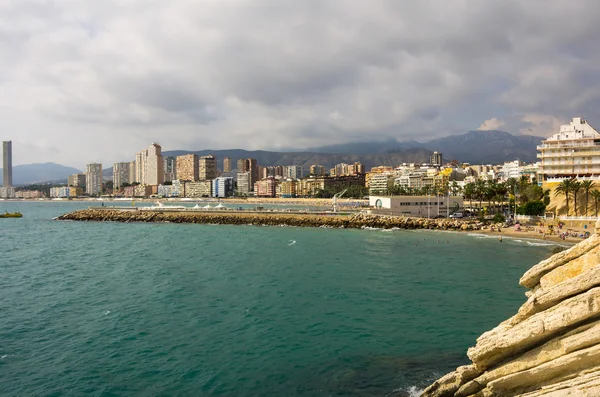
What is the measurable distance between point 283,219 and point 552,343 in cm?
7128

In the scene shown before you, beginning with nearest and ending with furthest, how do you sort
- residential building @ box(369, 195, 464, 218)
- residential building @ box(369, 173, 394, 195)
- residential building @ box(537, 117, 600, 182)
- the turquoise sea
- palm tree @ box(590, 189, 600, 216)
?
the turquoise sea, palm tree @ box(590, 189, 600, 216), residential building @ box(537, 117, 600, 182), residential building @ box(369, 195, 464, 218), residential building @ box(369, 173, 394, 195)

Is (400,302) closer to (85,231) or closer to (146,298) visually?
(146,298)

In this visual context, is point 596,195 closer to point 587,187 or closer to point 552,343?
point 587,187

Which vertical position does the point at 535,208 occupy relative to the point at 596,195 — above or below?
below

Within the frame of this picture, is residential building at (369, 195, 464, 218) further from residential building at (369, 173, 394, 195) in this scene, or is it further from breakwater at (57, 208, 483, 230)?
residential building at (369, 173, 394, 195)

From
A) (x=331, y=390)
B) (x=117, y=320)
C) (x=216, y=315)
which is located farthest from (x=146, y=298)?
(x=331, y=390)

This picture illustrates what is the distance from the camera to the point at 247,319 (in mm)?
21484

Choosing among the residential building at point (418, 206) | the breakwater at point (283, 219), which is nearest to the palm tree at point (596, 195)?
the breakwater at point (283, 219)

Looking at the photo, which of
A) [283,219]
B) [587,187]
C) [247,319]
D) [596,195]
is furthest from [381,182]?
[247,319]

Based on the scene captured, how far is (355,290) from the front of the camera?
2697 centimetres

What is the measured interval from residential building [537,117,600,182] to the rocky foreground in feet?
242

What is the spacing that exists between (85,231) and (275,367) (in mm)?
65584

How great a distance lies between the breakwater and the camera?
226 feet

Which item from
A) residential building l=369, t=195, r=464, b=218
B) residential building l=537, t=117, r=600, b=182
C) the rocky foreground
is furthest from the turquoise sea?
residential building l=537, t=117, r=600, b=182
